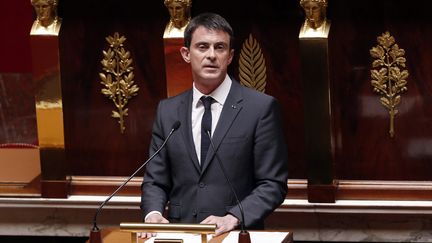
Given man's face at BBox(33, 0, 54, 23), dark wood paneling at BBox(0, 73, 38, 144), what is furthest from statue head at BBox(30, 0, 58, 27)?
dark wood paneling at BBox(0, 73, 38, 144)

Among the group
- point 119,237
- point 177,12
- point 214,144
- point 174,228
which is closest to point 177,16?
point 177,12

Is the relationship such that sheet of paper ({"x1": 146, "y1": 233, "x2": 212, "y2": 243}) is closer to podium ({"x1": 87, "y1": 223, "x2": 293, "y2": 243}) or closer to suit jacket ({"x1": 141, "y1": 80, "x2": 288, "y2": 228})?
podium ({"x1": 87, "y1": 223, "x2": 293, "y2": 243})

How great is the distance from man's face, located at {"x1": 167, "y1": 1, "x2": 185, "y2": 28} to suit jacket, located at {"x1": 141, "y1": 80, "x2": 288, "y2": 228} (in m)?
0.64

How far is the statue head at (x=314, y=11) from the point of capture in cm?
345

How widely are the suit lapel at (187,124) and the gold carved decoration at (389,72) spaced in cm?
76

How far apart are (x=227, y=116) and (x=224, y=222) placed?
0.95 feet

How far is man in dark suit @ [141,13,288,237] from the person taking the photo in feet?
9.47

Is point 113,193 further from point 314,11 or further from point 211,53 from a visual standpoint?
point 314,11

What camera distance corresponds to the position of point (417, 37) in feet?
11.5

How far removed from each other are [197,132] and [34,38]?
2.91 ft

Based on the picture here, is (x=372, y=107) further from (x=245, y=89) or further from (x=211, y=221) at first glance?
(x=211, y=221)

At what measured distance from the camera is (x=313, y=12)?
3.46 meters

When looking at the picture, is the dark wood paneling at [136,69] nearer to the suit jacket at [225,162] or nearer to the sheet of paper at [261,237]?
the suit jacket at [225,162]

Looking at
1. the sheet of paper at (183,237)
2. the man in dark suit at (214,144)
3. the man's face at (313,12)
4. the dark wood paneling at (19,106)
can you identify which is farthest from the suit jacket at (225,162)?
the dark wood paneling at (19,106)
